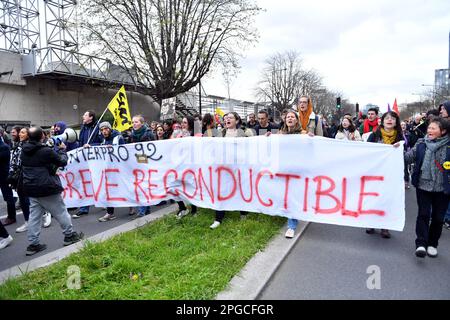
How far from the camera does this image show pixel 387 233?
173 inches

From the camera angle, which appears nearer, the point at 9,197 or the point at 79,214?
the point at 9,197

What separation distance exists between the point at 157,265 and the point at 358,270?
7.25 ft

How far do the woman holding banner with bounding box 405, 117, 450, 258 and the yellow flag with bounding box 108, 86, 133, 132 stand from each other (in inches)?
212

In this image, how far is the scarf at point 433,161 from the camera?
11.5ft

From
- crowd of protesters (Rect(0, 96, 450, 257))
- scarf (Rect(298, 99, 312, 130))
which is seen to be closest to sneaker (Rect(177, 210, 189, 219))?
crowd of protesters (Rect(0, 96, 450, 257))

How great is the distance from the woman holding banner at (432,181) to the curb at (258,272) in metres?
1.55

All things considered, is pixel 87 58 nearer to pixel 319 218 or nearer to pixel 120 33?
pixel 120 33

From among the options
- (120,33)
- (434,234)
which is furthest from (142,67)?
(434,234)

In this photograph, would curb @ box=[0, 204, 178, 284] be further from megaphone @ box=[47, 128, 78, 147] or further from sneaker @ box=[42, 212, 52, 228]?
megaphone @ box=[47, 128, 78, 147]

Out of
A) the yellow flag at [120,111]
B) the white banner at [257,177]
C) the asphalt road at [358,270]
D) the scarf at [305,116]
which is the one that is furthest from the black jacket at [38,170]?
the scarf at [305,116]

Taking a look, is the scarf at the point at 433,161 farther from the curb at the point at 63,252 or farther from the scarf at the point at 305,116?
the curb at the point at 63,252

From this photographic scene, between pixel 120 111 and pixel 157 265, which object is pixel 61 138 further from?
pixel 157 265

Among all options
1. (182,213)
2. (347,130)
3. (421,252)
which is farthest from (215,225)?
(347,130)

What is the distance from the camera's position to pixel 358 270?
3369 mm
